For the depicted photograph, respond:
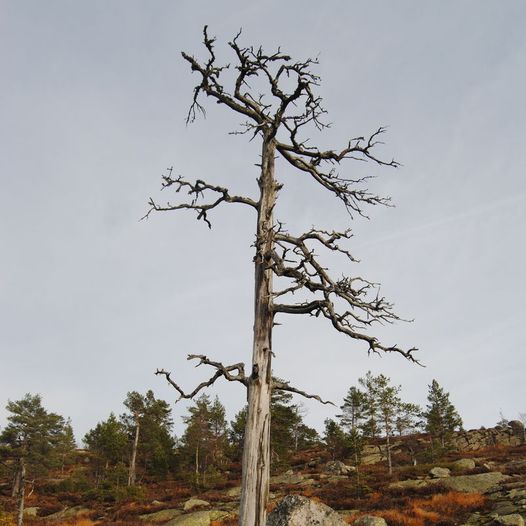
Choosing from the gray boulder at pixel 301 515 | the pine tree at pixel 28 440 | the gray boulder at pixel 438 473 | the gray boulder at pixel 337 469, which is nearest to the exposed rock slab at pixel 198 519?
the gray boulder at pixel 301 515

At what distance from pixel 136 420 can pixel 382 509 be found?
105 ft

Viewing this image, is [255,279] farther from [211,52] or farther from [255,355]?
[211,52]

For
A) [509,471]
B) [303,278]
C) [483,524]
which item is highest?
[303,278]

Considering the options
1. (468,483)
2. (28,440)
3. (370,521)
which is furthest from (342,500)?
(28,440)

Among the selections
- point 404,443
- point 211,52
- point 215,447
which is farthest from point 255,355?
point 404,443

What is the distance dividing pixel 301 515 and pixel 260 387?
1216 centimetres

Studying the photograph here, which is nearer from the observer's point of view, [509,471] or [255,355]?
[255,355]

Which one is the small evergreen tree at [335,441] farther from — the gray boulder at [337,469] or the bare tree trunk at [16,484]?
the bare tree trunk at [16,484]

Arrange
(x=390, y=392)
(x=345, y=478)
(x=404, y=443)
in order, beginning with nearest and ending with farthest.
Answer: (x=345, y=478), (x=390, y=392), (x=404, y=443)

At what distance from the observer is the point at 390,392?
45.6m

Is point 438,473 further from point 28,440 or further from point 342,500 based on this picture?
point 28,440

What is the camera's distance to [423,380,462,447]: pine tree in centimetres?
5225

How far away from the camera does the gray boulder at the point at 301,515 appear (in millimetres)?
15703

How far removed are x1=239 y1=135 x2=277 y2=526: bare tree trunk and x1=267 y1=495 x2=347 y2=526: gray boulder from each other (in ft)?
36.8
